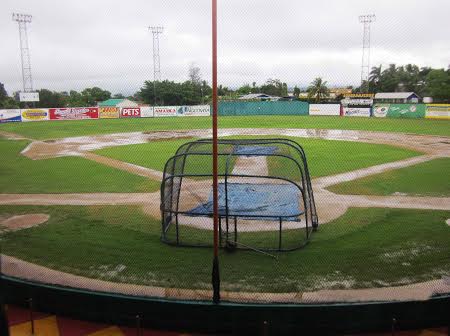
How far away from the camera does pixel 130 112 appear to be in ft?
178

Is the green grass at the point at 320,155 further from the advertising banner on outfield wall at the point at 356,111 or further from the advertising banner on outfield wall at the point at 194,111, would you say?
the advertising banner on outfield wall at the point at 194,111

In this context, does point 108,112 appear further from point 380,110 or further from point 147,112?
point 380,110

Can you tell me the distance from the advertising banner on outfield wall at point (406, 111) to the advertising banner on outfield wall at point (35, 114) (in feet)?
131

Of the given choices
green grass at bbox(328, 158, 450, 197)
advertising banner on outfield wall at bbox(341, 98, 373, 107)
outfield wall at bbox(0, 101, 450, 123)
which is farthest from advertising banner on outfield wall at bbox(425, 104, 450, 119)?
green grass at bbox(328, 158, 450, 197)

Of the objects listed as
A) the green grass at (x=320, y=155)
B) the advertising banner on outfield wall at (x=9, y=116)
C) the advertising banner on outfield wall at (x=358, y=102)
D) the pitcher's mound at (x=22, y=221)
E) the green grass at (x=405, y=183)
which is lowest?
the pitcher's mound at (x=22, y=221)

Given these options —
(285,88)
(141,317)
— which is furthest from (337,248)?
(285,88)

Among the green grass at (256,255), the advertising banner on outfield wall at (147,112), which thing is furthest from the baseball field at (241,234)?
the advertising banner on outfield wall at (147,112)

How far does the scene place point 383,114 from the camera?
163ft

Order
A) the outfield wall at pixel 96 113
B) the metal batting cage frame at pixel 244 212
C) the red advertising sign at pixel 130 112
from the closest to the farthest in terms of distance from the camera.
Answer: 1. the metal batting cage frame at pixel 244 212
2. the outfield wall at pixel 96 113
3. the red advertising sign at pixel 130 112

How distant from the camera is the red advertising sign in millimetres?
53781

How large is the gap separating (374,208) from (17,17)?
108 feet

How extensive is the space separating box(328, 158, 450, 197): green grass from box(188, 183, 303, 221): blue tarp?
3.67 metres

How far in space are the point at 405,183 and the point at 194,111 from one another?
42840 mm

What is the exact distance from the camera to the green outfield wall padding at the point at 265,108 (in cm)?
5428
